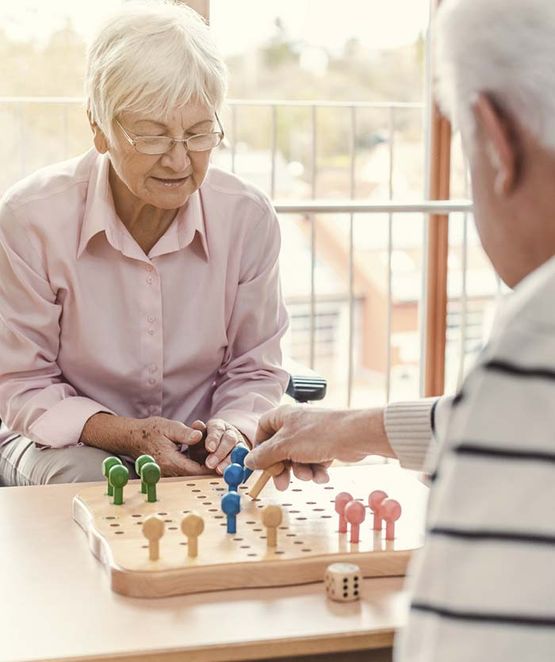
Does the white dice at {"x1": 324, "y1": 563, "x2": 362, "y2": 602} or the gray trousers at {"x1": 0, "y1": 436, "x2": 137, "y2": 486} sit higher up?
the white dice at {"x1": 324, "y1": 563, "x2": 362, "y2": 602}

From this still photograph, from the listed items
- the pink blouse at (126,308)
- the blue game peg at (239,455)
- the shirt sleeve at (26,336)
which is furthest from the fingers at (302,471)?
the shirt sleeve at (26,336)

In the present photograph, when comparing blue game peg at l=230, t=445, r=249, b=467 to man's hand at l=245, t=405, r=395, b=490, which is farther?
blue game peg at l=230, t=445, r=249, b=467

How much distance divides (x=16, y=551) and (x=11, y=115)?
3260 millimetres

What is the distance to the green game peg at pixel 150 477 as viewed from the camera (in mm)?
1641

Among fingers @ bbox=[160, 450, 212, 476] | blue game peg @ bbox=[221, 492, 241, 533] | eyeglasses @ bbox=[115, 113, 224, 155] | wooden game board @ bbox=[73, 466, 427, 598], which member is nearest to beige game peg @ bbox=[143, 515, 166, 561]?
wooden game board @ bbox=[73, 466, 427, 598]

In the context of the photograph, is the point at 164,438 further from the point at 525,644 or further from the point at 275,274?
the point at 525,644

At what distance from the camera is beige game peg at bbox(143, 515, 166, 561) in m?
1.41

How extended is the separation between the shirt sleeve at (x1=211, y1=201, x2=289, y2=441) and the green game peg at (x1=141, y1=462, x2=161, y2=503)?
0.48 metres

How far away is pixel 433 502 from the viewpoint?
34.0 inches

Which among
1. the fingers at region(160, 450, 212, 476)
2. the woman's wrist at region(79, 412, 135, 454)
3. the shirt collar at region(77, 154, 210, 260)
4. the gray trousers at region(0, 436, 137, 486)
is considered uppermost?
the shirt collar at region(77, 154, 210, 260)

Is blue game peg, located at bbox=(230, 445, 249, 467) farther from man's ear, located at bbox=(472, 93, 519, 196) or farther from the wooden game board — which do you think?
man's ear, located at bbox=(472, 93, 519, 196)

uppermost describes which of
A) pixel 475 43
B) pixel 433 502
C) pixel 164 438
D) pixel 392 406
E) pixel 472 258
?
pixel 475 43

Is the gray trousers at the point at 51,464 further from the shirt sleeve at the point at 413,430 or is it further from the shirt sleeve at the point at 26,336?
the shirt sleeve at the point at 413,430

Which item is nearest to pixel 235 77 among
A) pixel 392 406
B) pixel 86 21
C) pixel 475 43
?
pixel 86 21
